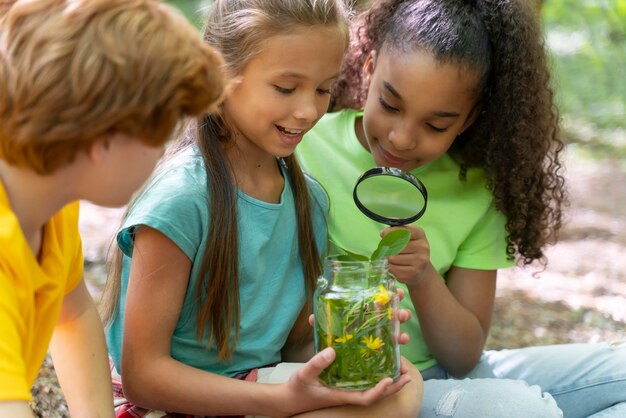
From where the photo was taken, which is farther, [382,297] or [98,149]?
[382,297]

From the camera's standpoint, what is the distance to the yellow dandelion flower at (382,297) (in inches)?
79.0

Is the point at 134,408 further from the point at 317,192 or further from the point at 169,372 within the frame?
the point at 317,192

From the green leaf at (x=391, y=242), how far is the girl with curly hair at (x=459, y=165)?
0.77 feet

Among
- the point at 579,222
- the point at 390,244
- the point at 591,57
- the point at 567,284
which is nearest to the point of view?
the point at 390,244

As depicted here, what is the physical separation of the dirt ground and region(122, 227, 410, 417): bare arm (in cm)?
56

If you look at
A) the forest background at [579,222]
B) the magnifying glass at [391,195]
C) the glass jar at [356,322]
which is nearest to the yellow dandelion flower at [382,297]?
the glass jar at [356,322]

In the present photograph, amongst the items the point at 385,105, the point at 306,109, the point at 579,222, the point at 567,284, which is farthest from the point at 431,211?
the point at 579,222

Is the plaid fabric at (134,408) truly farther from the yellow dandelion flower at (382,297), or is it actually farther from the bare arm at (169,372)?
the yellow dandelion flower at (382,297)

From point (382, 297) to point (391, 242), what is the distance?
0.18 meters

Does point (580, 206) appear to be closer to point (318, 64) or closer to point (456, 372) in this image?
point (456, 372)

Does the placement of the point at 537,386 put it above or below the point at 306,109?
below

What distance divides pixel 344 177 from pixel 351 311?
0.80m

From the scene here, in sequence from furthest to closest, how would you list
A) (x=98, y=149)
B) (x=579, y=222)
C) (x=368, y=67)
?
(x=579, y=222) → (x=368, y=67) → (x=98, y=149)

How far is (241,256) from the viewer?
2.26 meters
